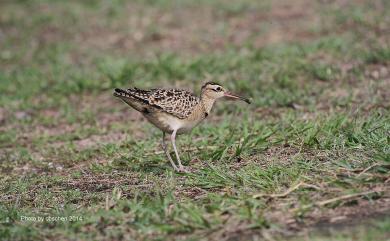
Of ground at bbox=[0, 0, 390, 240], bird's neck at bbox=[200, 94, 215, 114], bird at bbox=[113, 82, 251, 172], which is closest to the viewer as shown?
ground at bbox=[0, 0, 390, 240]

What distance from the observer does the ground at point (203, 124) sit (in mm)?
5781

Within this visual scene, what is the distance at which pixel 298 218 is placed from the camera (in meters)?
5.62

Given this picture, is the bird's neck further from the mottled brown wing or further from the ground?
the ground

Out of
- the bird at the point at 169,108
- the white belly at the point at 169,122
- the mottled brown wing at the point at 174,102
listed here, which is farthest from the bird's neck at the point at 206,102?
the white belly at the point at 169,122

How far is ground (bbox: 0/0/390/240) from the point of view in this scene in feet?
19.0

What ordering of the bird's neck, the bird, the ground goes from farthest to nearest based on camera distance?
the bird's neck
the bird
the ground

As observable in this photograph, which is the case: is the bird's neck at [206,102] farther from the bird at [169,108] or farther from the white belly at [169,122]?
the white belly at [169,122]

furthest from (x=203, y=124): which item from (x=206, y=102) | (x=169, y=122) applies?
(x=169, y=122)

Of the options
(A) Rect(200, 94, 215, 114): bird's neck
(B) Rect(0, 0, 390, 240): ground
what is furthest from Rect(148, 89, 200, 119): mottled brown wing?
(B) Rect(0, 0, 390, 240): ground

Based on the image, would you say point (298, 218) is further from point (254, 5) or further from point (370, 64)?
point (254, 5)

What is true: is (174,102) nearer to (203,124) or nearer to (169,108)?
(169,108)

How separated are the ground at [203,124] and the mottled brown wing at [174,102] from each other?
2.02 feet

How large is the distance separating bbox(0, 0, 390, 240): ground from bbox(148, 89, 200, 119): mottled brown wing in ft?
2.02

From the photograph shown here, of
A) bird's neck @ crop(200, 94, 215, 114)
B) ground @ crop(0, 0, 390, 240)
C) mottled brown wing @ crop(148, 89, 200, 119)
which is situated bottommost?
ground @ crop(0, 0, 390, 240)
